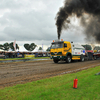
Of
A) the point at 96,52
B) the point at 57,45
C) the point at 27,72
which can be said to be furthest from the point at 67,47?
the point at 96,52

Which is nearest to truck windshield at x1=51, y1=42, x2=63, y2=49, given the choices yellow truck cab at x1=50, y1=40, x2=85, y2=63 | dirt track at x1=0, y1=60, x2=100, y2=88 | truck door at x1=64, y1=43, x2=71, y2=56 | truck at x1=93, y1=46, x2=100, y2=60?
yellow truck cab at x1=50, y1=40, x2=85, y2=63

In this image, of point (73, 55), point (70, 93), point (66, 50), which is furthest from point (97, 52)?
point (70, 93)

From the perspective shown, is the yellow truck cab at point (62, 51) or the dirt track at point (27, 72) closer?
the dirt track at point (27, 72)

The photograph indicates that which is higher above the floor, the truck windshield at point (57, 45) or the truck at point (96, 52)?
the truck windshield at point (57, 45)

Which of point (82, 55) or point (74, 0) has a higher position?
point (74, 0)

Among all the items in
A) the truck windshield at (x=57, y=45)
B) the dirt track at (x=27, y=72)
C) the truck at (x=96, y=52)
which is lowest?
the dirt track at (x=27, y=72)

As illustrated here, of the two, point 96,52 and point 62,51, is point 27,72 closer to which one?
point 62,51

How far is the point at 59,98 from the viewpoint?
3861mm

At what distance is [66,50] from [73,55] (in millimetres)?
1968

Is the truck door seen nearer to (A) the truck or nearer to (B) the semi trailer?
(B) the semi trailer

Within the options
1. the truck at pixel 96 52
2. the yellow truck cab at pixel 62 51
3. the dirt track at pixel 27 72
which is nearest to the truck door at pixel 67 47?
the yellow truck cab at pixel 62 51

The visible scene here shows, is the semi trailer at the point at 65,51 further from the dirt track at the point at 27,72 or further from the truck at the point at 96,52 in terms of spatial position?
the truck at the point at 96,52

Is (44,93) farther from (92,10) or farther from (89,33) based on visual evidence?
(89,33)

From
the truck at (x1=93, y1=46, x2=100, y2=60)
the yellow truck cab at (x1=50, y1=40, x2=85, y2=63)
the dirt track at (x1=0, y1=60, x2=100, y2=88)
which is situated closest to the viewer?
the dirt track at (x1=0, y1=60, x2=100, y2=88)
